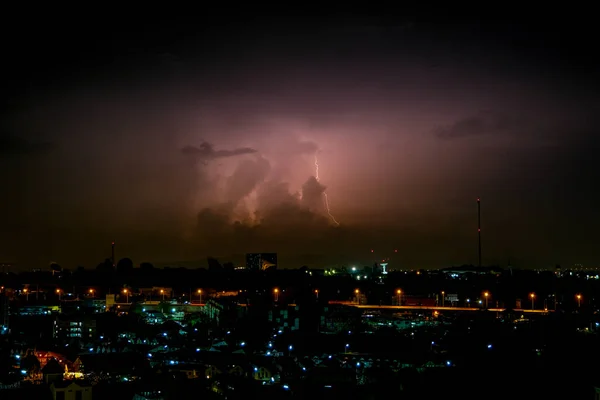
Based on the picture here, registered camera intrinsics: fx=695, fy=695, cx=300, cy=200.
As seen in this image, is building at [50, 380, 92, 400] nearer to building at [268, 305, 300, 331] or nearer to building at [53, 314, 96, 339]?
building at [53, 314, 96, 339]

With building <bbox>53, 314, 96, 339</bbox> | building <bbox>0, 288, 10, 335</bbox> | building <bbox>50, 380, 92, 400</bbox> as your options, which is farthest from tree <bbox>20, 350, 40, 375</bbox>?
building <bbox>0, 288, 10, 335</bbox>

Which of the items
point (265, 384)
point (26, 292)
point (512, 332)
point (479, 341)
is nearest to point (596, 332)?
point (512, 332)

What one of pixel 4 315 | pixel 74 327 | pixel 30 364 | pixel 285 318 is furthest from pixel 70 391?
pixel 285 318

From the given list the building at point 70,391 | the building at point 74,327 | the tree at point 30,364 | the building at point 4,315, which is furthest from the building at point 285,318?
the building at point 70,391

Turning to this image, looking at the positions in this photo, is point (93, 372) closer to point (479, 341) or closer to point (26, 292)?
point (479, 341)

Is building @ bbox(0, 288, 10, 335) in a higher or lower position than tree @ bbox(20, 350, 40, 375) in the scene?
higher

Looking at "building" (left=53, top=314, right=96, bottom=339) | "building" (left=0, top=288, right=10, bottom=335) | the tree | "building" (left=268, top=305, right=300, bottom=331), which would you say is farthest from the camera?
"building" (left=268, top=305, right=300, bottom=331)

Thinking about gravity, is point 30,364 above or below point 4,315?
below

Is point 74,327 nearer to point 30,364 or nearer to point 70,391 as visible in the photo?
point 30,364
